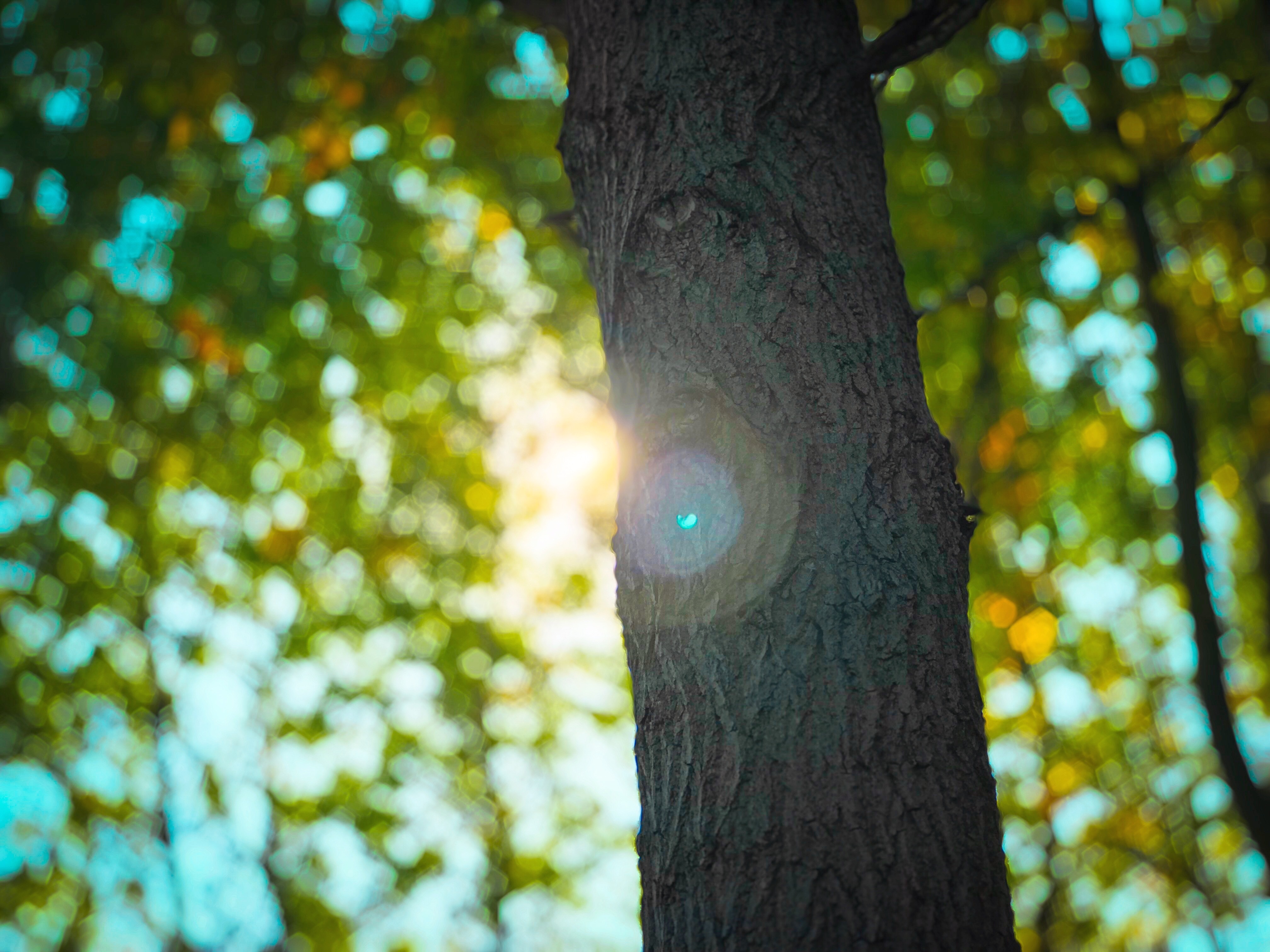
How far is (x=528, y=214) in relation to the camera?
21.2 ft

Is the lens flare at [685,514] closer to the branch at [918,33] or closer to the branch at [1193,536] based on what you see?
the branch at [918,33]

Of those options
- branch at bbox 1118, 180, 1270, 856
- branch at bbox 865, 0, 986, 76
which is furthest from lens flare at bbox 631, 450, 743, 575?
branch at bbox 1118, 180, 1270, 856

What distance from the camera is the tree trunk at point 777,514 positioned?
1.22m

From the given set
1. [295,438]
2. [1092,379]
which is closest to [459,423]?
[295,438]

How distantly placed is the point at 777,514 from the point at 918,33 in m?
1.23

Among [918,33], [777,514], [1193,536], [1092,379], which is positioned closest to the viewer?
[777,514]

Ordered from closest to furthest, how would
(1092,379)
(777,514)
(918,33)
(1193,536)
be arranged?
(777,514) < (918,33) < (1193,536) < (1092,379)

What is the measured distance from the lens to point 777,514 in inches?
53.2

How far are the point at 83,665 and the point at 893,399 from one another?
9.62 meters

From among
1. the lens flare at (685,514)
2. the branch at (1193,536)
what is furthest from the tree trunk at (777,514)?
the branch at (1193,536)

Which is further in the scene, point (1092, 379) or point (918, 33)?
point (1092, 379)

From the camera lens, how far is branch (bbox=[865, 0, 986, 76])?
5.77 feet

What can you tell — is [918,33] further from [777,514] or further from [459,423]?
[459,423]

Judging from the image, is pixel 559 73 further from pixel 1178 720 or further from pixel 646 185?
pixel 1178 720
